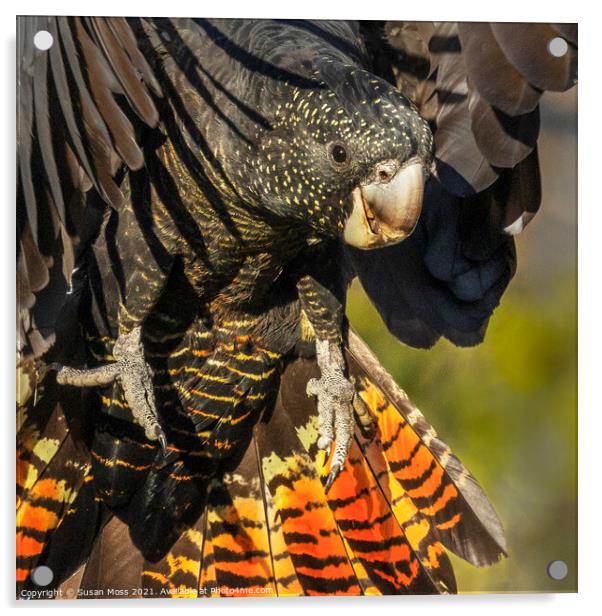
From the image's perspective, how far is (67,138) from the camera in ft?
5.08

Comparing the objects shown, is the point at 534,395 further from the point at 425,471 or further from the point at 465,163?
the point at 465,163

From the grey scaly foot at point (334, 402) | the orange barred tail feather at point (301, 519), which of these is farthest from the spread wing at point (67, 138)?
the grey scaly foot at point (334, 402)

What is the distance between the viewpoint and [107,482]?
5.76 ft

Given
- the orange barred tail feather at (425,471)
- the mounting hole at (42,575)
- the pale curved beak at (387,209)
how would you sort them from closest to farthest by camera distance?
the pale curved beak at (387,209), the mounting hole at (42,575), the orange barred tail feather at (425,471)

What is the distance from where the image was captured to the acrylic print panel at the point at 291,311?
5.14 feet

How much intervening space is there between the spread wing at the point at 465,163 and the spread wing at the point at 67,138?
0.45 m

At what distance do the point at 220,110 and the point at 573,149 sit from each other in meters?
0.65

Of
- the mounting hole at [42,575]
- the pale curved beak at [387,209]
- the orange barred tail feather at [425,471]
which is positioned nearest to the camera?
the pale curved beak at [387,209]

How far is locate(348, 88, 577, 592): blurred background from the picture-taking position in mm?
1731

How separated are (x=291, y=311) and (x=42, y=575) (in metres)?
0.66

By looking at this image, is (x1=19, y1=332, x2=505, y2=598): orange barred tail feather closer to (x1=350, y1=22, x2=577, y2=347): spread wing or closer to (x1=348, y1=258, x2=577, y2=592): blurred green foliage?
(x1=348, y1=258, x2=577, y2=592): blurred green foliage

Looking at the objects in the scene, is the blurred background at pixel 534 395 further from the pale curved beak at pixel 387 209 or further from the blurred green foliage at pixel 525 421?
the pale curved beak at pixel 387 209

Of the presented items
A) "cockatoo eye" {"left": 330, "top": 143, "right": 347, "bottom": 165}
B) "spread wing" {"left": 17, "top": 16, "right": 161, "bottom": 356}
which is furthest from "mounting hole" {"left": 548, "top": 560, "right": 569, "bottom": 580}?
"spread wing" {"left": 17, "top": 16, "right": 161, "bottom": 356}

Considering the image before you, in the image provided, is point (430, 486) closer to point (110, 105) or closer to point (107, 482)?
point (107, 482)
